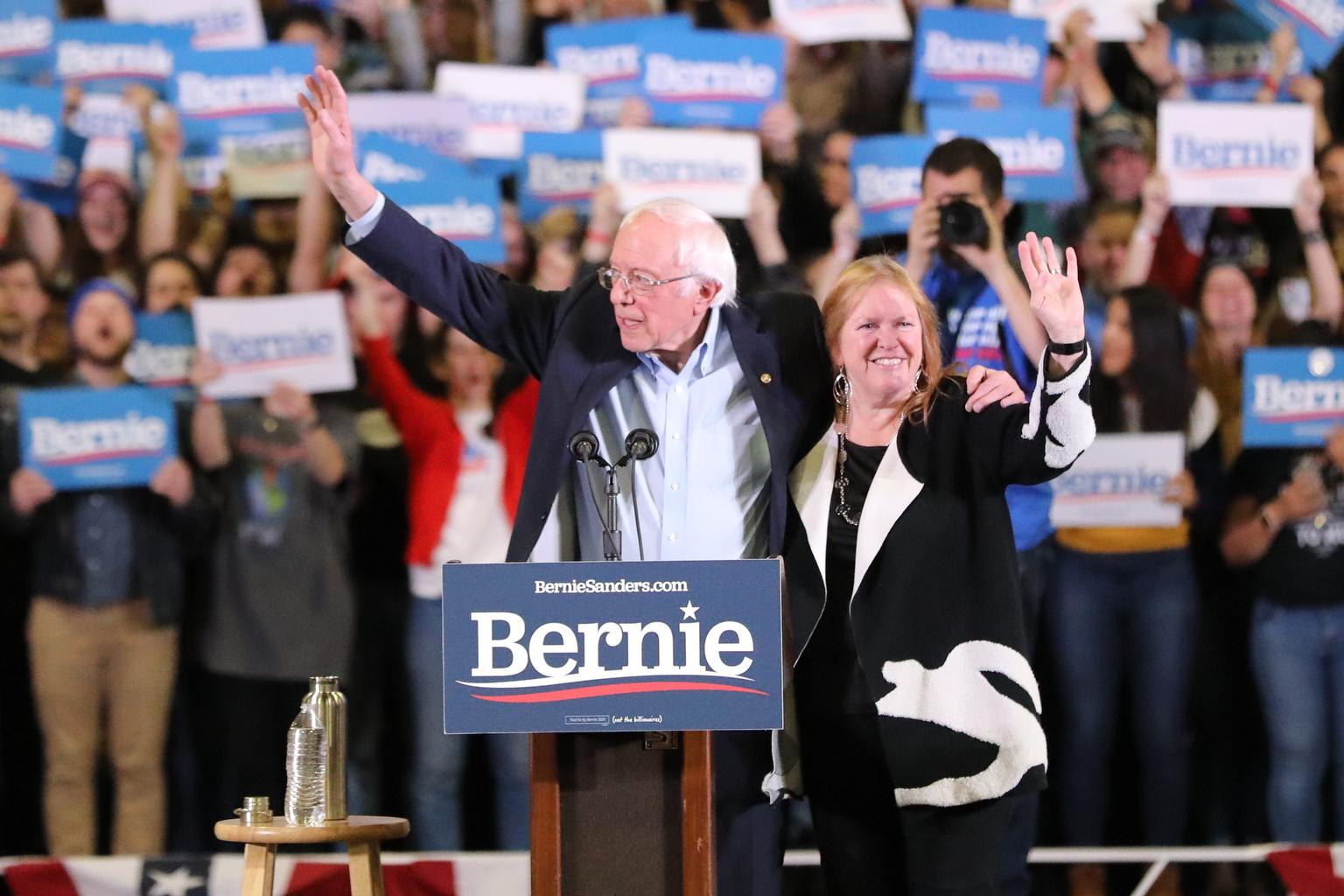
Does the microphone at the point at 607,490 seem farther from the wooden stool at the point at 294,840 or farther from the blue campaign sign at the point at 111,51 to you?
the blue campaign sign at the point at 111,51

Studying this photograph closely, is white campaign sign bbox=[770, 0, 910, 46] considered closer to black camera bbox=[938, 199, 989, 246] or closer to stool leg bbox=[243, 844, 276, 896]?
black camera bbox=[938, 199, 989, 246]

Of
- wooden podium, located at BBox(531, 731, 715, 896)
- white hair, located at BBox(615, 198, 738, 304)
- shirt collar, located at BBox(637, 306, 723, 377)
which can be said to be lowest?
wooden podium, located at BBox(531, 731, 715, 896)

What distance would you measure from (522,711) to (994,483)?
90 centimetres

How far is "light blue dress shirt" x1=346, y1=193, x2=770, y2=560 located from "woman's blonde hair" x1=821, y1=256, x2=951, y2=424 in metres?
0.19

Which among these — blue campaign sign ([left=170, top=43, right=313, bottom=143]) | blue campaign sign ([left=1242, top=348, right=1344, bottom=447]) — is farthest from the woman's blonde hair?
blue campaign sign ([left=170, top=43, right=313, bottom=143])

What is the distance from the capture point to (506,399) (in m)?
4.58

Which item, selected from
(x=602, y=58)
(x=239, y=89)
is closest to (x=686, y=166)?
(x=602, y=58)

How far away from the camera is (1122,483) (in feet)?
14.7

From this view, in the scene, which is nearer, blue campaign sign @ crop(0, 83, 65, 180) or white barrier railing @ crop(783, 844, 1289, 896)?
white barrier railing @ crop(783, 844, 1289, 896)

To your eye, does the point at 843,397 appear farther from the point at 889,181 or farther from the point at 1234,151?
the point at 1234,151

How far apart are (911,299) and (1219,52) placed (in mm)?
2902

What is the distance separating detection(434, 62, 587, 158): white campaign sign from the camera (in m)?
4.87

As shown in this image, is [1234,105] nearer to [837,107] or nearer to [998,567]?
[837,107]

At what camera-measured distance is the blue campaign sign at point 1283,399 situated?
452 cm
